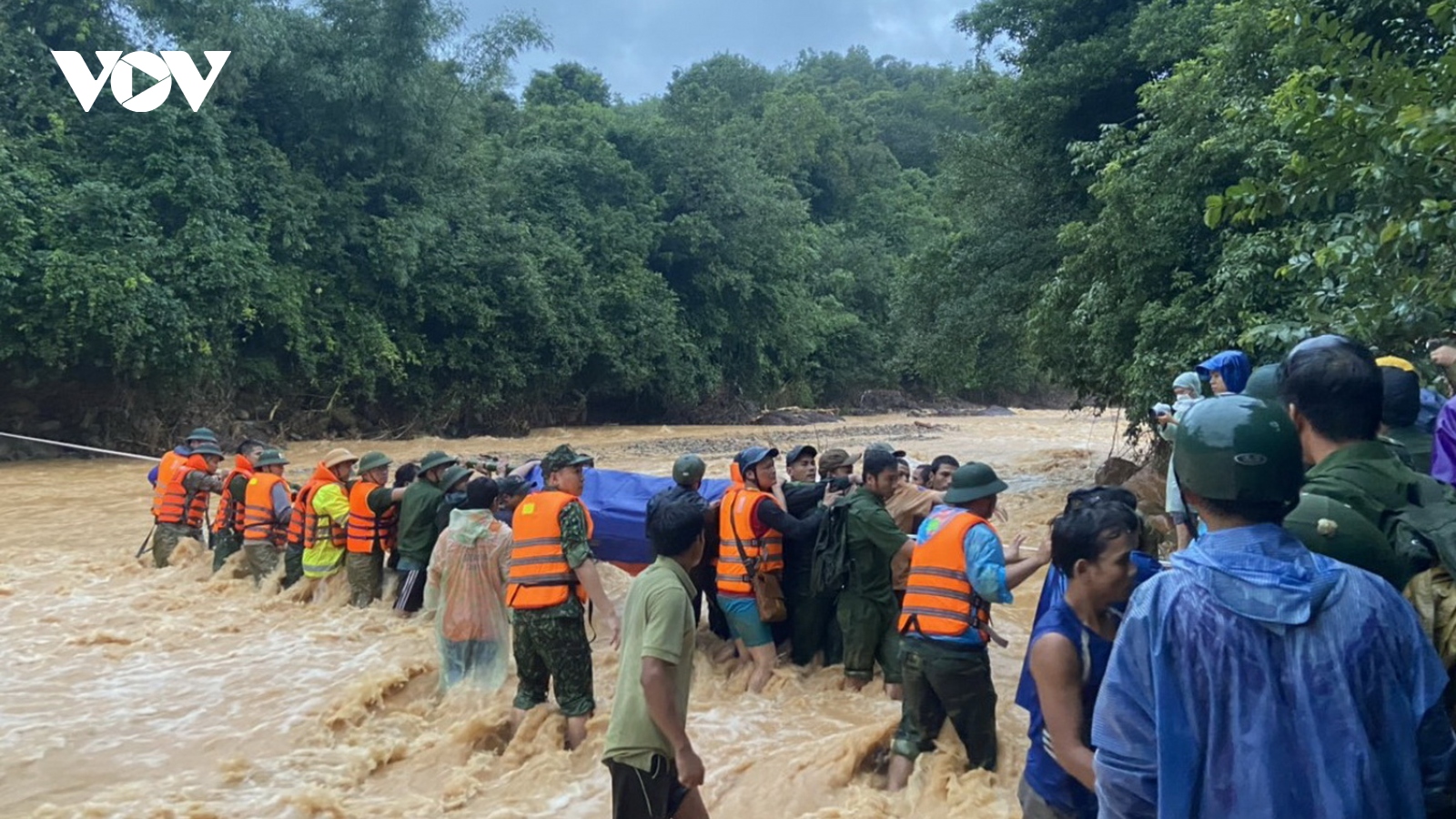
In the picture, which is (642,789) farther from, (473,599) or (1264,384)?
(473,599)

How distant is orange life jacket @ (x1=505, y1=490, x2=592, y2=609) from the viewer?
5020 millimetres

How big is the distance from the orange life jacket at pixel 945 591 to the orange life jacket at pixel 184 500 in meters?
8.11

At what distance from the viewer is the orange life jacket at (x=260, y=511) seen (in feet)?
29.5

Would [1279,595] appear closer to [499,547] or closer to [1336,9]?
[499,547]

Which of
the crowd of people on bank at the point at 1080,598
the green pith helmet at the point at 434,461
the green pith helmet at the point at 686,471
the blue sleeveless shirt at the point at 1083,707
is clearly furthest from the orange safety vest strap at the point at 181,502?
the blue sleeveless shirt at the point at 1083,707

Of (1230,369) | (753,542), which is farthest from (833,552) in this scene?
(1230,369)

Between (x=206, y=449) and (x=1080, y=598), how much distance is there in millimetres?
9543

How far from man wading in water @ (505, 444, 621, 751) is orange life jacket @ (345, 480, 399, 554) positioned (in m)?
3.16

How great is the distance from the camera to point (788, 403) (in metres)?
41.2

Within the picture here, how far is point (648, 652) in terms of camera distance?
335cm

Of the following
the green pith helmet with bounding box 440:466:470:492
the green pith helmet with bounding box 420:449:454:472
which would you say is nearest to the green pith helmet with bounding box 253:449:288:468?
the green pith helmet with bounding box 420:449:454:472

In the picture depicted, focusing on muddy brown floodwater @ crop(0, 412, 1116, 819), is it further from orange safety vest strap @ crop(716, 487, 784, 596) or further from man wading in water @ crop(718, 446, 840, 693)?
orange safety vest strap @ crop(716, 487, 784, 596)

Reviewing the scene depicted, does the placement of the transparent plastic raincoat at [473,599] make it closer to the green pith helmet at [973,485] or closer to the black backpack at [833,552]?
the black backpack at [833,552]

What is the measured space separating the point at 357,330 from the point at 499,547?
21655mm
